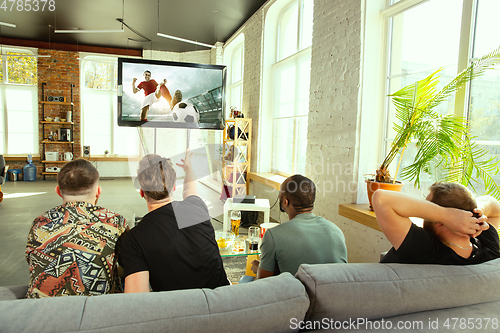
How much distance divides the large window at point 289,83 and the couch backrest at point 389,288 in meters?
3.51

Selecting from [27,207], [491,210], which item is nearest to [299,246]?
[491,210]

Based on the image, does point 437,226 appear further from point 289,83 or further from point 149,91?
point 149,91

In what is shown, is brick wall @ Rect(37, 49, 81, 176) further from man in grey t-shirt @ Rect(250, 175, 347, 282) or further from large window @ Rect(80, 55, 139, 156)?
man in grey t-shirt @ Rect(250, 175, 347, 282)

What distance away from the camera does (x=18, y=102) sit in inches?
350

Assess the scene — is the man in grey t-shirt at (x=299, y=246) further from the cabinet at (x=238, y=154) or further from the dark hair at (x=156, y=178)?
the cabinet at (x=238, y=154)

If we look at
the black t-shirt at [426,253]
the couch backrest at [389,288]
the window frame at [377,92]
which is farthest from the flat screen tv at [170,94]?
the couch backrest at [389,288]

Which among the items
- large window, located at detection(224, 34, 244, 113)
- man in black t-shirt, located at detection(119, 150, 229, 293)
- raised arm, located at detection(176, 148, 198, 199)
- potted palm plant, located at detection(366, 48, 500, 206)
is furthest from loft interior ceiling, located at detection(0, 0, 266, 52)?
man in black t-shirt, located at detection(119, 150, 229, 293)

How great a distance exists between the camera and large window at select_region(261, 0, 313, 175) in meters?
4.71

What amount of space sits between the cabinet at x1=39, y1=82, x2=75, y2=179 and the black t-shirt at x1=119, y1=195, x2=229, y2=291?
29.6 feet

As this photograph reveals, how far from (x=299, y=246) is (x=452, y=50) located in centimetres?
221

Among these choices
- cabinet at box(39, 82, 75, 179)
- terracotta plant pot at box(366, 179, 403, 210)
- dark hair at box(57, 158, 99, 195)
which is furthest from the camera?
cabinet at box(39, 82, 75, 179)

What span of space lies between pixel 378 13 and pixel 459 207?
8.64ft

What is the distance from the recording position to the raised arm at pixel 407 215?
1175mm

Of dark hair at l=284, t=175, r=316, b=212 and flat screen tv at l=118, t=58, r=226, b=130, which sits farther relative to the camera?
flat screen tv at l=118, t=58, r=226, b=130
